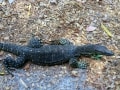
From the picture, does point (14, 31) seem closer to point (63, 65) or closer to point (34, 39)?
point (34, 39)

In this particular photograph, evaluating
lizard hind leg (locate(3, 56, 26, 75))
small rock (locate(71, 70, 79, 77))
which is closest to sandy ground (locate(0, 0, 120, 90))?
small rock (locate(71, 70, 79, 77))

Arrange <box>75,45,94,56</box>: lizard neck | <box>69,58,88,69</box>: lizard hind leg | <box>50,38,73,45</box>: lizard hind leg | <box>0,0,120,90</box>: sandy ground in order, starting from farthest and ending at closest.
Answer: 1. <box>50,38,73,45</box>: lizard hind leg
2. <box>75,45,94,56</box>: lizard neck
3. <box>69,58,88,69</box>: lizard hind leg
4. <box>0,0,120,90</box>: sandy ground

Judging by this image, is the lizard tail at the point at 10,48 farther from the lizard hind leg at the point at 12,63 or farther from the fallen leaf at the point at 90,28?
the fallen leaf at the point at 90,28

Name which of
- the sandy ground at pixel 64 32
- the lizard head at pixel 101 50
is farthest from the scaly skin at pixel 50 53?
the sandy ground at pixel 64 32

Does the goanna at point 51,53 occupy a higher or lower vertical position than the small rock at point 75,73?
higher

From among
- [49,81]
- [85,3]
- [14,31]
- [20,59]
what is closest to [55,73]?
[49,81]

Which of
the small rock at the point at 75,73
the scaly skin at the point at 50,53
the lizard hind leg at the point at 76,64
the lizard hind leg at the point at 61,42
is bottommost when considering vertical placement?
the small rock at the point at 75,73

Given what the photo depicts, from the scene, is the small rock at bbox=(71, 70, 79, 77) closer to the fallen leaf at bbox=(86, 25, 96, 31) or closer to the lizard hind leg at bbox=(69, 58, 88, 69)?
the lizard hind leg at bbox=(69, 58, 88, 69)

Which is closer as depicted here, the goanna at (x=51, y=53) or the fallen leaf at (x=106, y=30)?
the goanna at (x=51, y=53)
